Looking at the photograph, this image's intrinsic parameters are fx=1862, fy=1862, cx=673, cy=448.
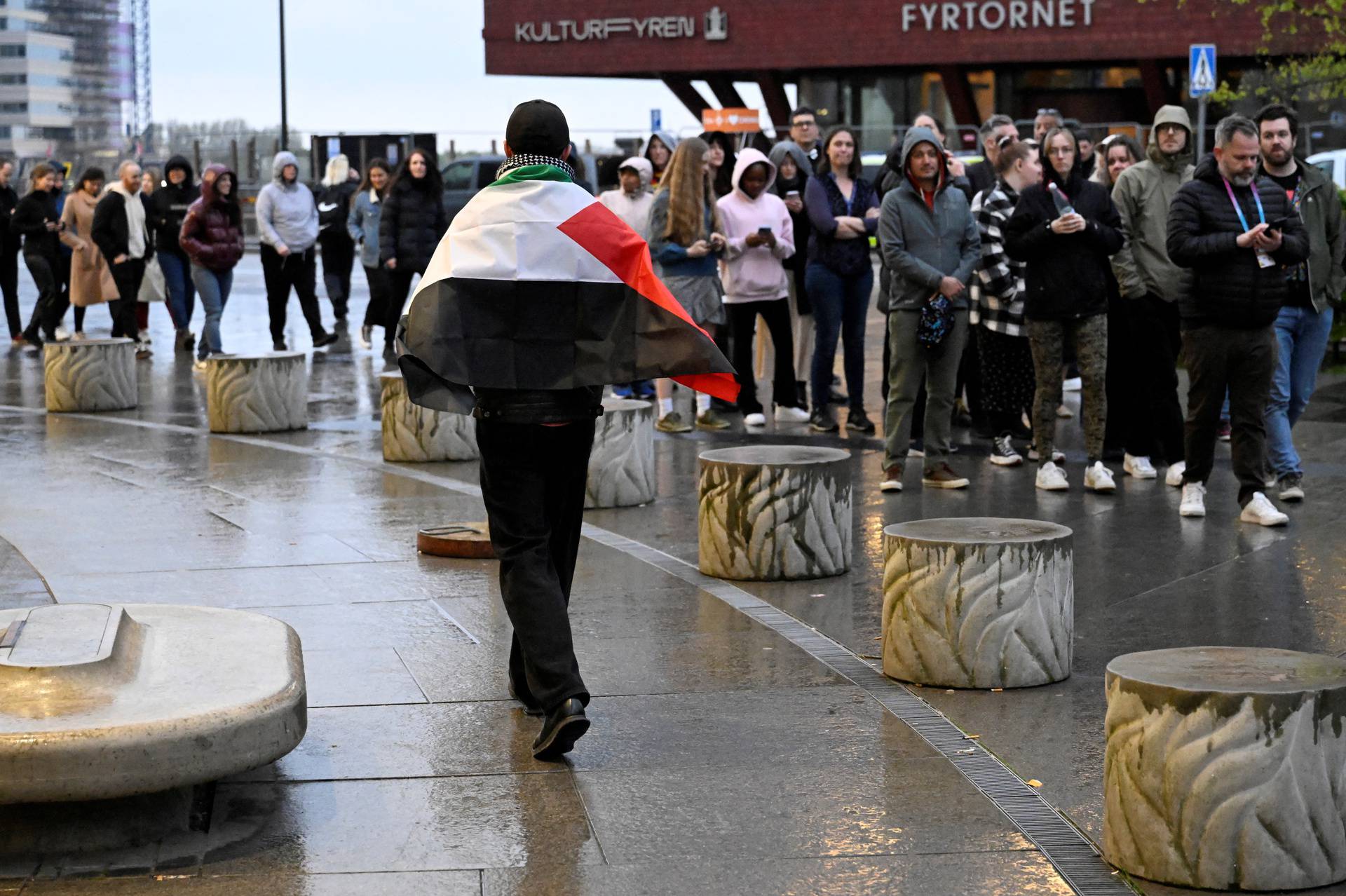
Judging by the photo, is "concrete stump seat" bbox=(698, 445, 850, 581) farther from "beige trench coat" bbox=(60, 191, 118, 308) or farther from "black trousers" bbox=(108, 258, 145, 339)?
"beige trench coat" bbox=(60, 191, 118, 308)

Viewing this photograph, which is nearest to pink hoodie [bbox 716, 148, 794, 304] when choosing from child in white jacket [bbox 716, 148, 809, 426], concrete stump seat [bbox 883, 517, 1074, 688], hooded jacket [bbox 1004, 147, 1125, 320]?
child in white jacket [bbox 716, 148, 809, 426]

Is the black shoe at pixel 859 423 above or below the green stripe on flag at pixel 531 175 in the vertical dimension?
below

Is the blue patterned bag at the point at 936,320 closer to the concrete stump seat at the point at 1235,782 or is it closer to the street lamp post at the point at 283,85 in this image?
the concrete stump seat at the point at 1235,782

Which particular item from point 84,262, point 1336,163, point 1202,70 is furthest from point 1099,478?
point 1336,163

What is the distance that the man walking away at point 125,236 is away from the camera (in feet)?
60.3

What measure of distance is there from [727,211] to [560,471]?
720cm

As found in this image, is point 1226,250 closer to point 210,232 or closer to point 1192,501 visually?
point 1192,501

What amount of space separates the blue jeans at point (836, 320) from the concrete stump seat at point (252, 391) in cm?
366

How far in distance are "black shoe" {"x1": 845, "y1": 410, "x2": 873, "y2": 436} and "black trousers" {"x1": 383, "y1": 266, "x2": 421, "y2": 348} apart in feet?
17.9

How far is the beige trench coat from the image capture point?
748 inches

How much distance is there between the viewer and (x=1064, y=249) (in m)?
9.86

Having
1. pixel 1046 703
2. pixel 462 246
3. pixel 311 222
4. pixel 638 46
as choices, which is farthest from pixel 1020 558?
pixel 638 46

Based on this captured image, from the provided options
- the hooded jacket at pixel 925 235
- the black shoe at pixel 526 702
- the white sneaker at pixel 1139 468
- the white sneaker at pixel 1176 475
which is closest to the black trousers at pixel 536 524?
the black shoe at pixel 526 702

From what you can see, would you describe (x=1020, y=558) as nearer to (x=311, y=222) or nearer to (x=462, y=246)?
(x=462, y=246)
